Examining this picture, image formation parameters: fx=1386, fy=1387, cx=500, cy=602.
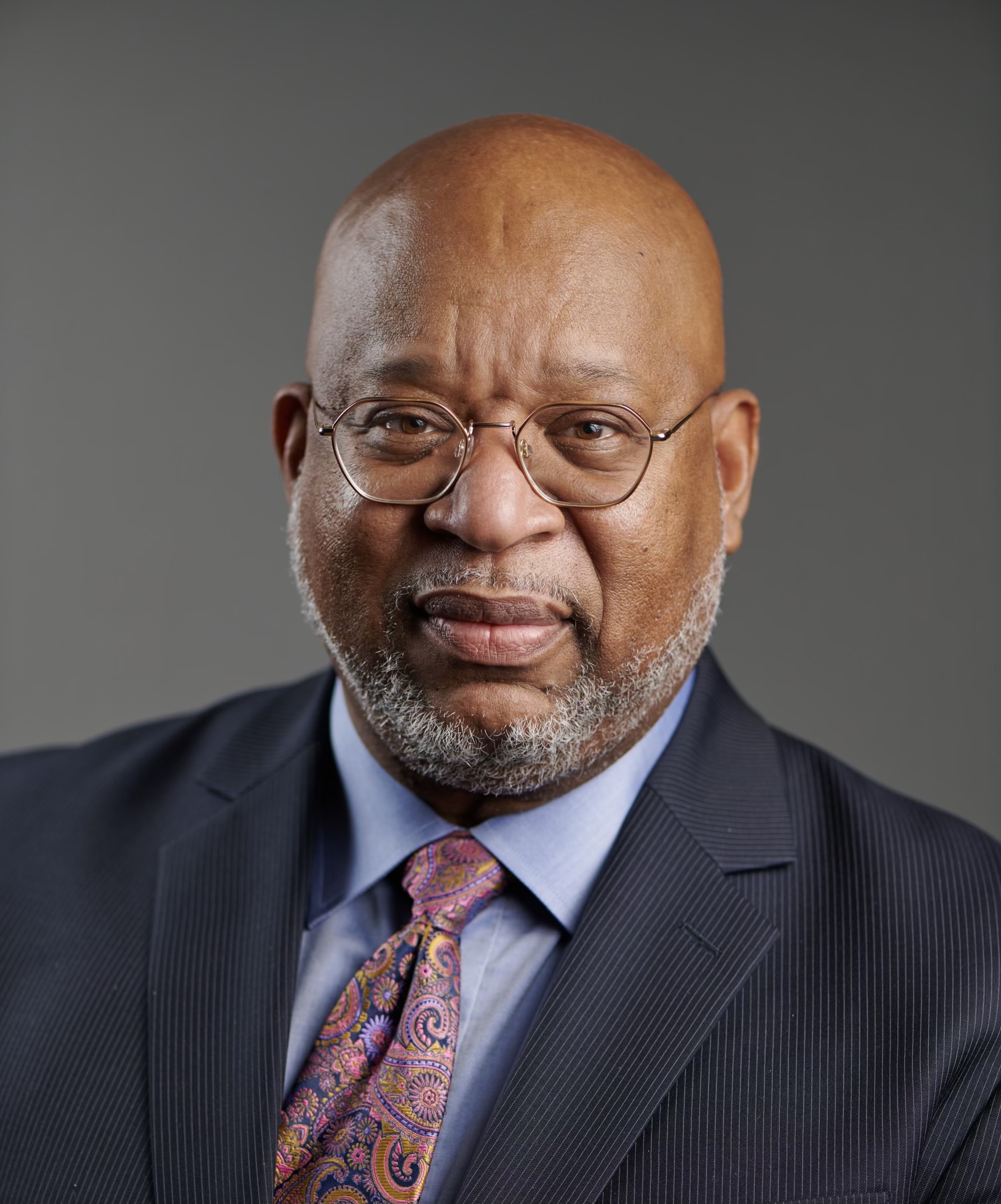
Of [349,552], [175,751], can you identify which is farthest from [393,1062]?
[175,751]

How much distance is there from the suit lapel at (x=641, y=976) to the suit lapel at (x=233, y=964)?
359 millimetres

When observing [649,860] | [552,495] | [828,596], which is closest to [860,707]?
[828,596]

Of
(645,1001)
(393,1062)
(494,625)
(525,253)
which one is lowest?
(393,1062)

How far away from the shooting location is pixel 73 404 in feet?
12.0

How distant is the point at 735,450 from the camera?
2.38m

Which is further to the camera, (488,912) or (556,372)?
(488,912)

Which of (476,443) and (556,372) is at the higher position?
(556,372)

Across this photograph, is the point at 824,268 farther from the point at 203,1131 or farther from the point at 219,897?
the point at 203,1131

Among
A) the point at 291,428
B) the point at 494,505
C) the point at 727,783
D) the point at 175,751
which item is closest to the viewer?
the point at 494,505

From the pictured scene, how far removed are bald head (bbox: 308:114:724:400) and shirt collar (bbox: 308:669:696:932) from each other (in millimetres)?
637

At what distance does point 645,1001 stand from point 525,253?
1101 millimetres

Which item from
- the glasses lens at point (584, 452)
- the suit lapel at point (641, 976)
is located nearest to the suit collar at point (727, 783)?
the suit lapel at point (641, 976)

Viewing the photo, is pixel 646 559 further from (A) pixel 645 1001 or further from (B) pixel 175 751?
(B) pixel 175 751

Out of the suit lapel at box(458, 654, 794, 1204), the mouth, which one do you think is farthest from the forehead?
the suit lapel at box(458, 654, 794, 1204)
